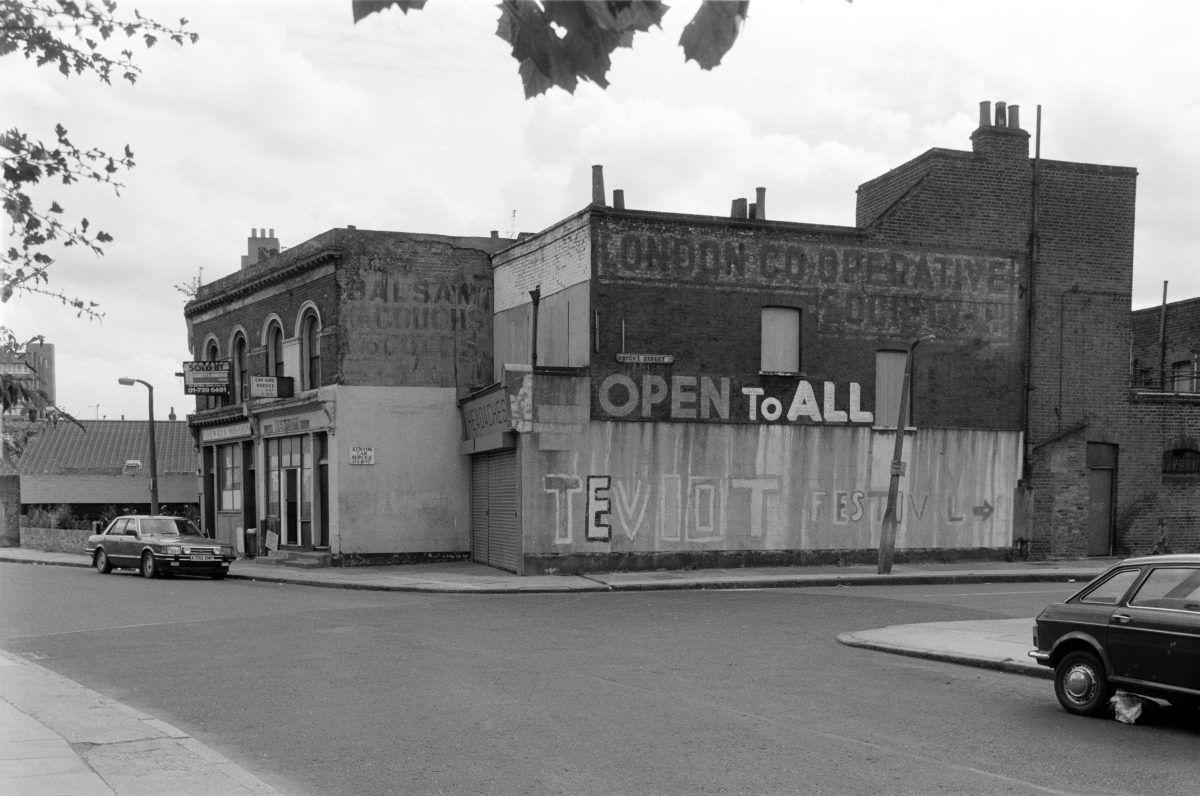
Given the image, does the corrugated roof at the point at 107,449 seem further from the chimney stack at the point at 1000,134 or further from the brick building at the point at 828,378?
the chimney stack at the point at 1000,134

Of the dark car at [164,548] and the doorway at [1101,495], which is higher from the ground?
the doorway at [1101,495]

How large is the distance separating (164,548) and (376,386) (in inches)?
261

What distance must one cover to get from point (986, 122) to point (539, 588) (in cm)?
1685

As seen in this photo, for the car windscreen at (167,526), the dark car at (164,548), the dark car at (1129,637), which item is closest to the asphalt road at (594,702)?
the dark car at (1129,637)

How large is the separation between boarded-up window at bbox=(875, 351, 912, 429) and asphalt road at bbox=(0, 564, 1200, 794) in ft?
31.9

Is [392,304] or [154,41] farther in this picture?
[392,304]

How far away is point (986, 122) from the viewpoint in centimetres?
3088

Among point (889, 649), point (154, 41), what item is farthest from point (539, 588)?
point (154, 41)

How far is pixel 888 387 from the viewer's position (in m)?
30.0

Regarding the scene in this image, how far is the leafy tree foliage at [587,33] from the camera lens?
11.5 ft

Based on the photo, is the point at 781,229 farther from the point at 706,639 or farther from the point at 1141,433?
the point at 706,639

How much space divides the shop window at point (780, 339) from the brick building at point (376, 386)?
8009 mm

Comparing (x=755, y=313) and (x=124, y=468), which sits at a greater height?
(x=755, y=313)

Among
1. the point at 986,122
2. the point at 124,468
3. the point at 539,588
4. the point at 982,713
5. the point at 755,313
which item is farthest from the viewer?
the point at 124,468
